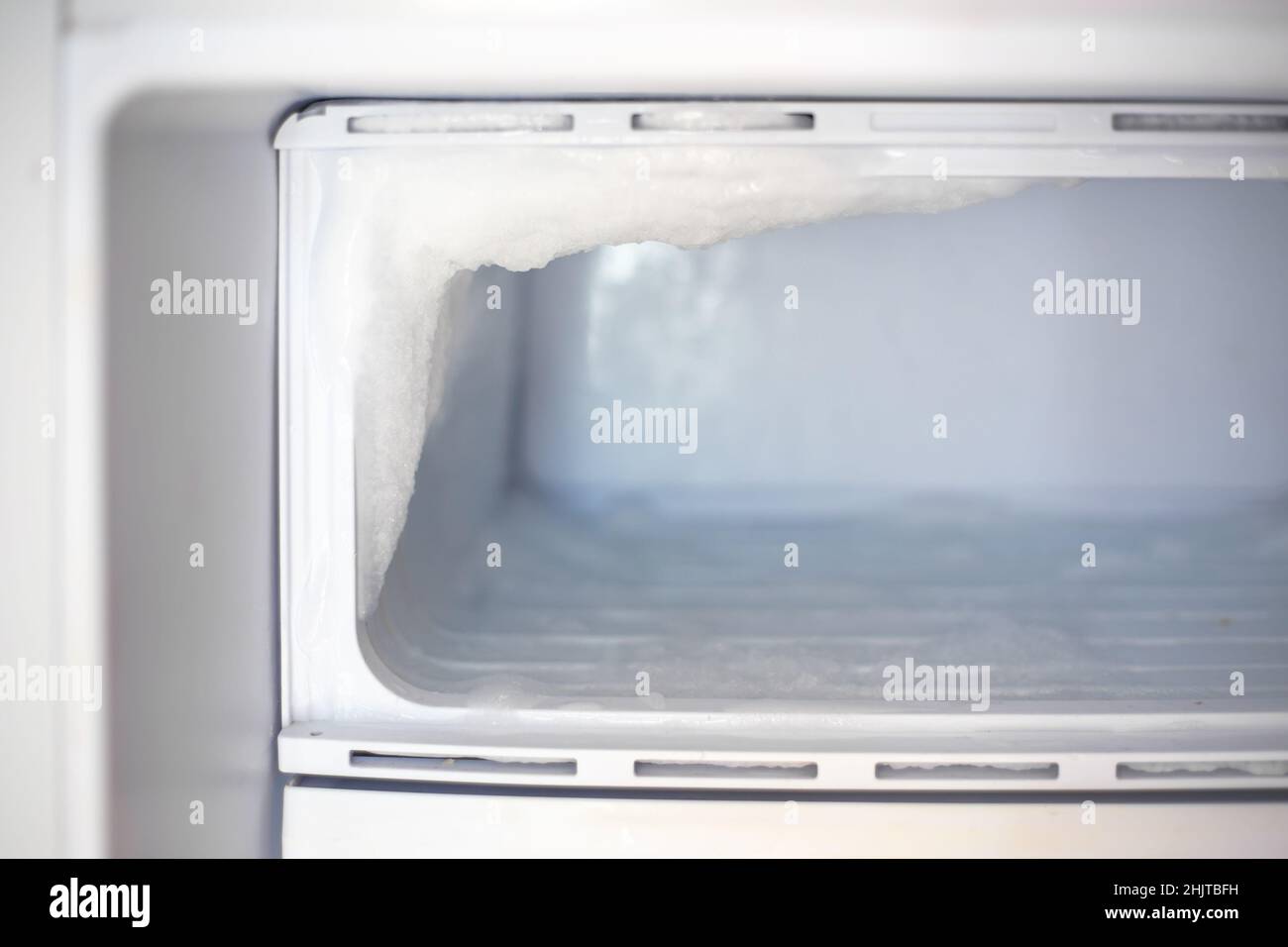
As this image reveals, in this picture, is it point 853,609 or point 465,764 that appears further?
point 853,609

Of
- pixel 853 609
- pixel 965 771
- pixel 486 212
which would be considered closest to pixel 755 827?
pixel 965 771

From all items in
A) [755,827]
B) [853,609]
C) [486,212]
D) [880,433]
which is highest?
[486,212]

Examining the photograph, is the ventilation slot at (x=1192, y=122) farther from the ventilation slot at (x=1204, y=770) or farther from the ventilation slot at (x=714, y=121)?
the ventilation slot at (x=1204, y=770)

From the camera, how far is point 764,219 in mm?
584

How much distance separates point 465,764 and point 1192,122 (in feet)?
2.25

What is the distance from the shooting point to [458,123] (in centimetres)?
54

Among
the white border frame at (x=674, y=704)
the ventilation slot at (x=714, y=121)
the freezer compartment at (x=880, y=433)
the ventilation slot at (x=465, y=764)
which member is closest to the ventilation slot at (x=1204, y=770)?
the white border frame at (x=674, y=704)

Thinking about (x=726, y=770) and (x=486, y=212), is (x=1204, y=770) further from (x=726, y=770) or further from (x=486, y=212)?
(x=486, y=212)

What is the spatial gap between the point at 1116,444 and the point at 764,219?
724 mm

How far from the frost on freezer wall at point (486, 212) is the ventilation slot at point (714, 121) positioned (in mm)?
14

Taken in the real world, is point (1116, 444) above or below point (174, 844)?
above

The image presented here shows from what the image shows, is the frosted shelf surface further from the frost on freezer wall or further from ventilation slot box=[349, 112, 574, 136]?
ventilation slot box=[349, 112, 574, 136]

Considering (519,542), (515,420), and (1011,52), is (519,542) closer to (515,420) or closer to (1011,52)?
(515,420)
